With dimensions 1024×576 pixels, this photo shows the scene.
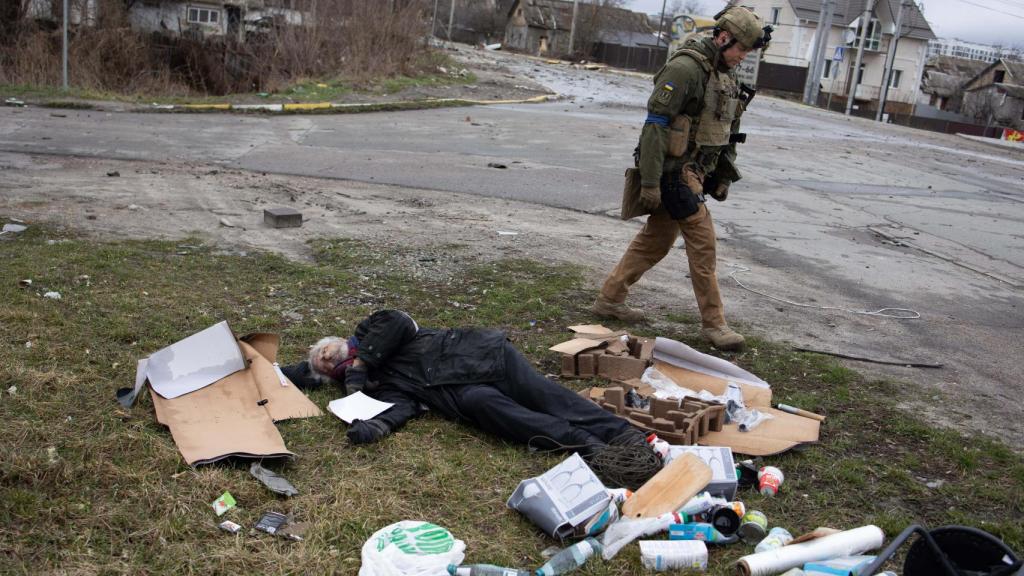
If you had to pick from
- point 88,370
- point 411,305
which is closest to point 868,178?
point 411,305

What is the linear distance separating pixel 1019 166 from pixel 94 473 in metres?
20.6

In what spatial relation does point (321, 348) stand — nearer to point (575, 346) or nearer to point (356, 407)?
point (356, 407)

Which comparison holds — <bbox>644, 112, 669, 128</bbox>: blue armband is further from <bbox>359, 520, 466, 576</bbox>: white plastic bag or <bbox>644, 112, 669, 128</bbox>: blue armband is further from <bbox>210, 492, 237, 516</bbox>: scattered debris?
<bbox>210, 492, 237, 516</bbox>: scattered debris

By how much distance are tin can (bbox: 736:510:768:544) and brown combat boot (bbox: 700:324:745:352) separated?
2244mm

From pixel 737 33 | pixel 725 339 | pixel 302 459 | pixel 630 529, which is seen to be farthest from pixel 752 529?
pixel 737 33

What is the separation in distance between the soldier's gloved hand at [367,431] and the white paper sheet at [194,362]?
2.62 feet

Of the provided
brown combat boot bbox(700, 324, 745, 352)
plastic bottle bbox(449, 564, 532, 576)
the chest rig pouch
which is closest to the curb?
the chest rig pouch

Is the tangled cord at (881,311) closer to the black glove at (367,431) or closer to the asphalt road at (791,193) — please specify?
the asphalt road at (791,193)

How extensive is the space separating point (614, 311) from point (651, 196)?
0.95 meters

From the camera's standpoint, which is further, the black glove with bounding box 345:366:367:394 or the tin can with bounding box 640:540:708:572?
the black glove with bounding box 345:366:367:394

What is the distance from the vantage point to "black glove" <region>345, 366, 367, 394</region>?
176 inches

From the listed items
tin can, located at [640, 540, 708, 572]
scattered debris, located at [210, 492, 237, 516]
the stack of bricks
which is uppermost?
the stack of bricks

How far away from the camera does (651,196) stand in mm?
5406

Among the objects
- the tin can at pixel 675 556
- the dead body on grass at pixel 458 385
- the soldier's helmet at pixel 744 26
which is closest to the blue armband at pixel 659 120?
the soldier's helmet at pixel 744 26
